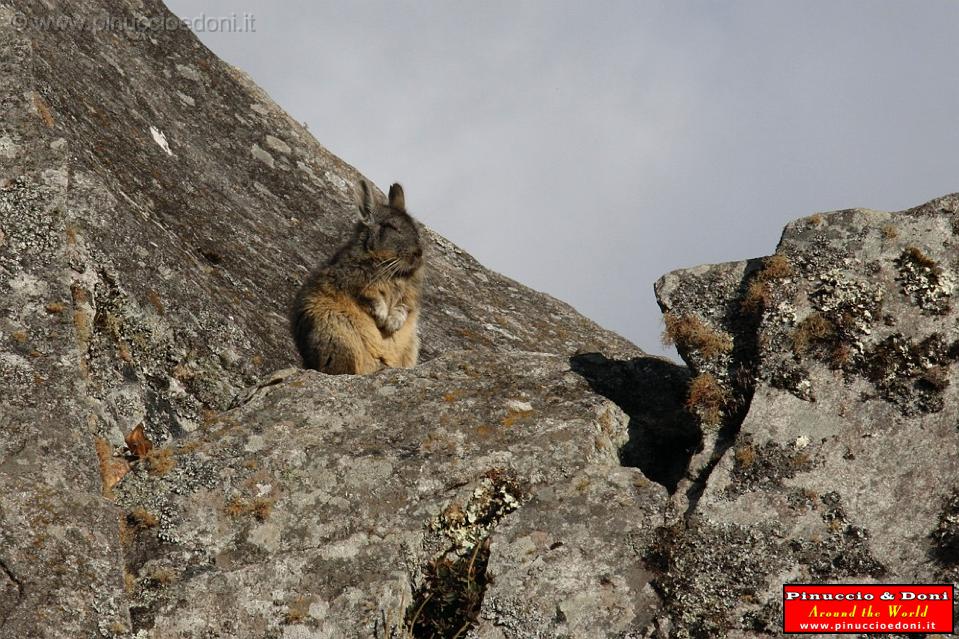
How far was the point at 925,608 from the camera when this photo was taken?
171 inches

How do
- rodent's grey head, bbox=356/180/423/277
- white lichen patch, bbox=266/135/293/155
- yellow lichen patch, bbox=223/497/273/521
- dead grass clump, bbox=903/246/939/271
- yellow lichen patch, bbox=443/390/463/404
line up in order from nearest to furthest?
yellow lichen patch, bbox=223/497/273/521
dead grass clump, bbox=903/246/939/271
yellow lichen patch, bbox=443/390/463/404
rodent's grey head, bbox=356/180/423/277
white lichen patch, bbox=266/135/293/155

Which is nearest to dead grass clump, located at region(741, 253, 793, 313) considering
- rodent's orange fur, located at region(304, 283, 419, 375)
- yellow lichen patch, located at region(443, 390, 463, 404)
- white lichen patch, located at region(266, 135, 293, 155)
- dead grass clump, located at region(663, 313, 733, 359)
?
dead grass clump, located at region(663, 313, 733, 359)

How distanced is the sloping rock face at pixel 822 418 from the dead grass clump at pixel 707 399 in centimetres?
5

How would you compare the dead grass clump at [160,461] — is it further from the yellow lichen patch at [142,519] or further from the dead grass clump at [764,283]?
the dead grass clump at [764,283]

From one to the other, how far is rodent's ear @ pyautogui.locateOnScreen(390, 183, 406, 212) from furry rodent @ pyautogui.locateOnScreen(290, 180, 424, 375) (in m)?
0.01

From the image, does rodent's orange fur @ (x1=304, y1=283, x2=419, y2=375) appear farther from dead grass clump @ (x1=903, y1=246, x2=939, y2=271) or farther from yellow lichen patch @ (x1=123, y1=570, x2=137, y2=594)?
dead grass clump @ (x1=903, y1=246, x2=939, y2=271)

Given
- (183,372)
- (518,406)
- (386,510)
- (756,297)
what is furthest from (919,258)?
(183,372)

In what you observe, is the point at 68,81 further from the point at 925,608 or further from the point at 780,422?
the point at 925,608

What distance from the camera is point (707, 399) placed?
574 cm

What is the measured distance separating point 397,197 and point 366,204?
0.50 m

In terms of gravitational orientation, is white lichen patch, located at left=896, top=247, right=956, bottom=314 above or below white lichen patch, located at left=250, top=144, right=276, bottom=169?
below

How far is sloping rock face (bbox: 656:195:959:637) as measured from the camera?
4691 millimetres

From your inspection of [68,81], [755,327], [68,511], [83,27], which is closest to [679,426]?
[755,327]

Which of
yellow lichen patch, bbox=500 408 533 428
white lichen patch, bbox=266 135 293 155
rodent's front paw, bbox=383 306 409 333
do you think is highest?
white lichen patch, bbox=266 135 293 155
